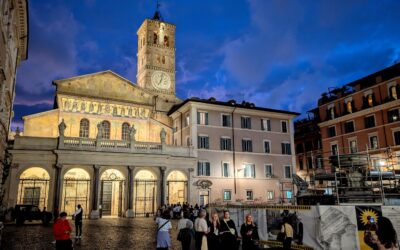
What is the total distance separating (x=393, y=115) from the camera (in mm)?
36500

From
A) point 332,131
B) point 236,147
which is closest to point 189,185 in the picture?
point 236,147

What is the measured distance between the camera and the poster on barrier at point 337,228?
10.2 meters

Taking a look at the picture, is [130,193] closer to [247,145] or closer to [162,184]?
[162,184]

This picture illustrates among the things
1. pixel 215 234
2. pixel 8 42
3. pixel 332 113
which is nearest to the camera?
pixel 215 234

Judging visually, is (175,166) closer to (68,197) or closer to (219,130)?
(219,130)

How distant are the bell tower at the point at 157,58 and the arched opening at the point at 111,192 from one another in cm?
2812

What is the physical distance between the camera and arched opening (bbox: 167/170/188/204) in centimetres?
3588

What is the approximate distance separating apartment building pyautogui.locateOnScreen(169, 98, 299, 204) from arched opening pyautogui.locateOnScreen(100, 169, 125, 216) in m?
7.95

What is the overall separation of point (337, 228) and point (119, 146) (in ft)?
82.7

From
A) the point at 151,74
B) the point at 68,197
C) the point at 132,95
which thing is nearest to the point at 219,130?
the point at 132,95

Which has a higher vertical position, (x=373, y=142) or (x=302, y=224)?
(x=373, y=142)

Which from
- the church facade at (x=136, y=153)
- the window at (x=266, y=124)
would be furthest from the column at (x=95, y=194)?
the window at (x=266, y=124)

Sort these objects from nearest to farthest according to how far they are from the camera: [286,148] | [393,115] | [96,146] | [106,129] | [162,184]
A: [96,146]
[162,184]
[393,115]
[106,129]
[286,148]

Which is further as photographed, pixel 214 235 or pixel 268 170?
pixel 268 170
